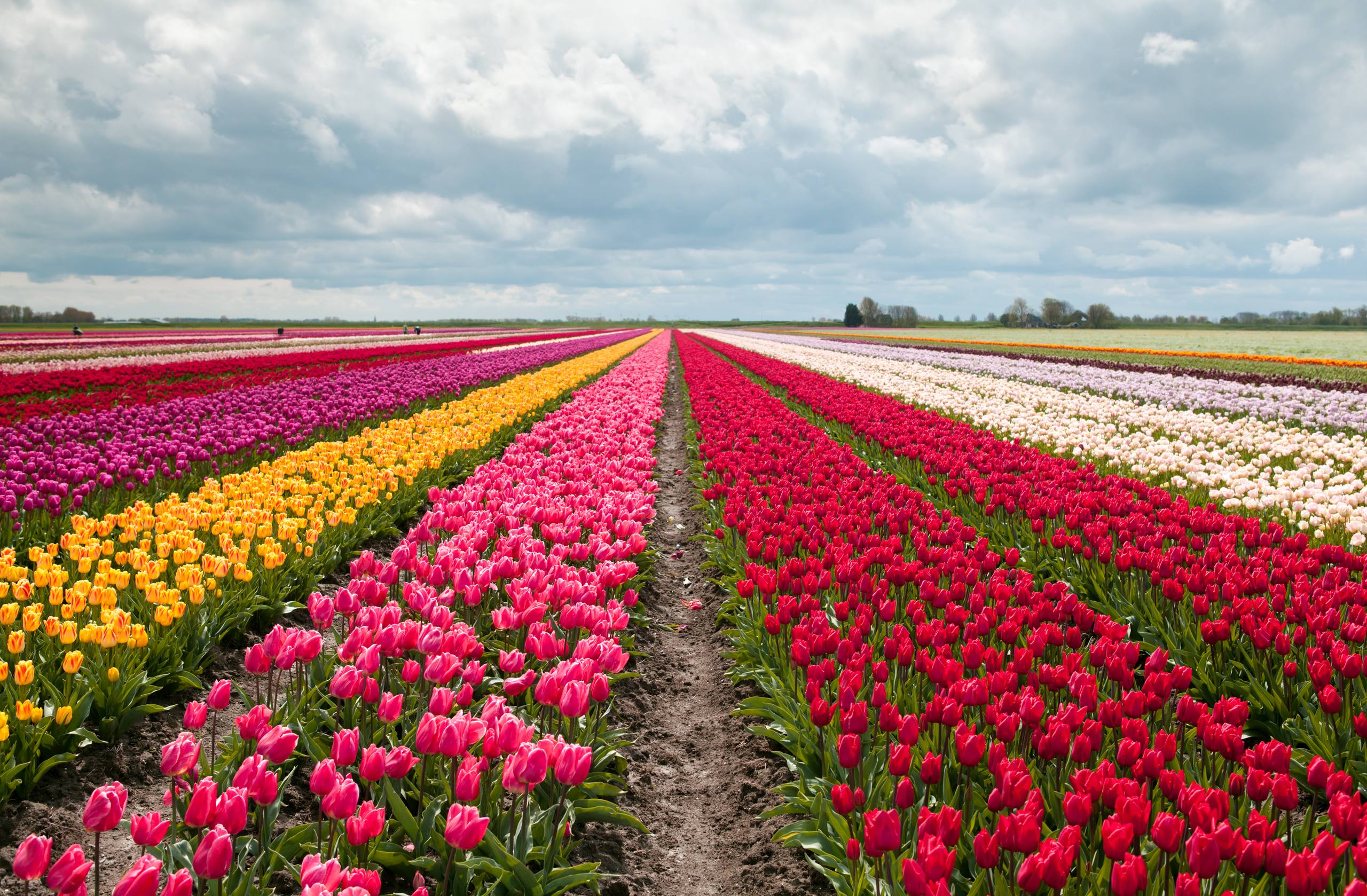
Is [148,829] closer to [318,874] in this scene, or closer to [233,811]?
[233,811]

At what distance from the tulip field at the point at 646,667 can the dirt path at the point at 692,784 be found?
0.05 metres

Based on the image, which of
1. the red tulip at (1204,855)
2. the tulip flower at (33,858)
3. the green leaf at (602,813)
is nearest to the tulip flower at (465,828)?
the green leaf at (602,813)

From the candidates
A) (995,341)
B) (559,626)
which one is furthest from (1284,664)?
(995,341)

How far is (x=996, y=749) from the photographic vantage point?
2.80 metres

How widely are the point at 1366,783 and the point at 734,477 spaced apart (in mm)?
6283

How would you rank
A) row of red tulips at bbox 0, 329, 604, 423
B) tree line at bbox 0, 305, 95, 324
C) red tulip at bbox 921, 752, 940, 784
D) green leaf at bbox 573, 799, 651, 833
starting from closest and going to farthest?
red tulip at bbox 921, 752, 940, 784, green leaf at bbox 573, 799, 651, 833, row of red tulips at bbox 0, 329, 604, 423, tree line at bbox 0, 305, 95, 324

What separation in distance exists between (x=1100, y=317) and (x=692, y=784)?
373 ft

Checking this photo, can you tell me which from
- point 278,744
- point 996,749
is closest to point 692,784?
point 996,749

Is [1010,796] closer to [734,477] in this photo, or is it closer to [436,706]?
[436,706]

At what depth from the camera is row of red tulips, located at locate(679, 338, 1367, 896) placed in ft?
7.77

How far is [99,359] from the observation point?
30.4 meters

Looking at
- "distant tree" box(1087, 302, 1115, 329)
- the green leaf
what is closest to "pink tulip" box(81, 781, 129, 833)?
the green leaf

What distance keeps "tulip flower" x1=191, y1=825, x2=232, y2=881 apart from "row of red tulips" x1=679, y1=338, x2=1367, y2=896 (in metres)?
1.94

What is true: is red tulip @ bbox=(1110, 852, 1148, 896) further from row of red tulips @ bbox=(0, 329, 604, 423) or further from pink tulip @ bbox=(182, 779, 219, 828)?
row of red tulips @ bbox=(0, 329, 604, 423)
